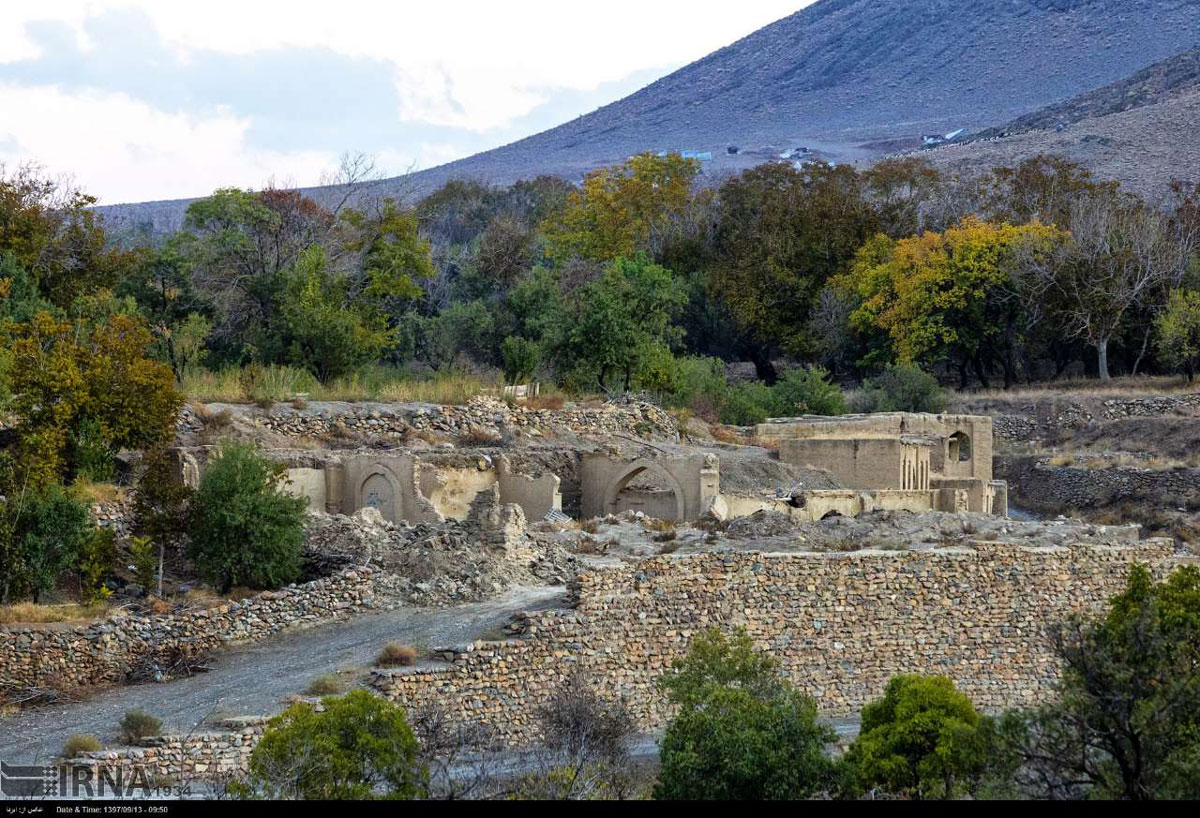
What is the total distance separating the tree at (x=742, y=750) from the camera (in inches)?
555

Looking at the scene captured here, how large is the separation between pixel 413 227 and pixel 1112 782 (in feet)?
111

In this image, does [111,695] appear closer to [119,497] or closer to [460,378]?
[119,497]

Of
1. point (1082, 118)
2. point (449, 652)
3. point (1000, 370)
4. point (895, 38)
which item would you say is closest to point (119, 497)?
point (449, 652)

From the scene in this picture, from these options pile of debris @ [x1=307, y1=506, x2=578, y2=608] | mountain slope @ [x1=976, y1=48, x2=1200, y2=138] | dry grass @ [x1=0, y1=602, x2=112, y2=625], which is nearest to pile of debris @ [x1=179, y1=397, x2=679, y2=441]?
pile of debris @ [x1=307, y1=506, x2=578, y2=608]

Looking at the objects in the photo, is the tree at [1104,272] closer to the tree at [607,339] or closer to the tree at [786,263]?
the tree at [786,263]

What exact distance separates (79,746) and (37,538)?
574 centimetres

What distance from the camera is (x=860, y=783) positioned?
49.1 ft

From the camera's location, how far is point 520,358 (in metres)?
37.8

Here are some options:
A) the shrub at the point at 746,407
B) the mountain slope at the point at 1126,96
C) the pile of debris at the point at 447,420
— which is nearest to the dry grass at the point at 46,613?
the pile of debris at the point at 447,420

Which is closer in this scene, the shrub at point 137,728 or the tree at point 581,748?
the tree at point 581,748

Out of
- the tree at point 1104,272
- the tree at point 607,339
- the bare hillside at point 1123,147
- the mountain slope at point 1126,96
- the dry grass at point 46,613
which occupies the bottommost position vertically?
the dry grass at point 46,613

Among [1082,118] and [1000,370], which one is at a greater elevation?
[1082,118]

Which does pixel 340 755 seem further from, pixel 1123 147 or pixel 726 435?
pixel 1123 147

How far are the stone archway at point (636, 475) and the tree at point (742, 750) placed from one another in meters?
11.1
